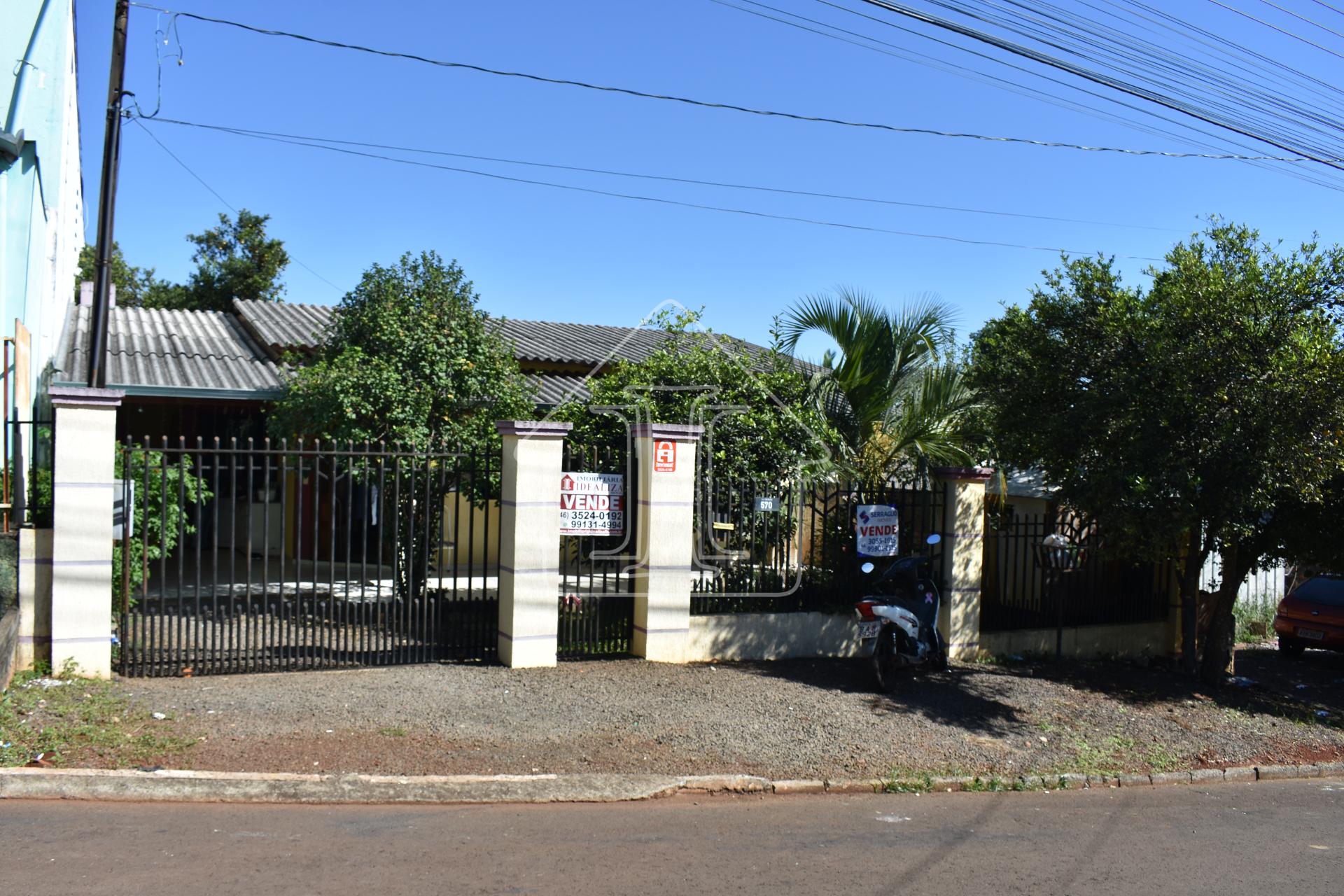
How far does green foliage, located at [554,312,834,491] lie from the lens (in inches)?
420

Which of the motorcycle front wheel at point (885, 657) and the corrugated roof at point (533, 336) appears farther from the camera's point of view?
the corrugated roof at point (533, 336)

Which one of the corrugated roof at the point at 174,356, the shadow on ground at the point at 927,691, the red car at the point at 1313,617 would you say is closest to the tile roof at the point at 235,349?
the corrugated roof at the point at 174,356

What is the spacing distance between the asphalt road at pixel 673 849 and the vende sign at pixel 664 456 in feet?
11.5

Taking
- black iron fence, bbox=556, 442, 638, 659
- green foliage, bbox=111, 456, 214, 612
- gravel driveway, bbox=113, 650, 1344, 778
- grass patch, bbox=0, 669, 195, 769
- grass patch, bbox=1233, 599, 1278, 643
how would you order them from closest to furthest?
grass patch, bbox=0, 669, 195, 769 → gravel driveway, bbox=113, 650, 1344, 778 → green foliage, bbox=111, 456, 214, 612 → black iron fence, bbox=556, 442, 638, 659 → grass patch, bbox=1233, 599, 1278, 643

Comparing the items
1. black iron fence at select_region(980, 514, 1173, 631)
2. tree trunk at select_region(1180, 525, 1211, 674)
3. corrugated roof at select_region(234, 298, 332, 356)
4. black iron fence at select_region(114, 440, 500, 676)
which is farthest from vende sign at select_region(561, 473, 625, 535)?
tree trunk at select_region(1180, 525, 1211, 674)

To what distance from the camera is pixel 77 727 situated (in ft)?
22.3

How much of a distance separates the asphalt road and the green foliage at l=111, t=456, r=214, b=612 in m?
2.74

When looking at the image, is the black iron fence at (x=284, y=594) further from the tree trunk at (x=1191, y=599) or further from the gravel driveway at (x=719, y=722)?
the tree trunk at (x=1191, y=599)

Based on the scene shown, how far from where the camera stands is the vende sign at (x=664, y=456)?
952 cm

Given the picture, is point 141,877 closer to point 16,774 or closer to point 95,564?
point 16,774

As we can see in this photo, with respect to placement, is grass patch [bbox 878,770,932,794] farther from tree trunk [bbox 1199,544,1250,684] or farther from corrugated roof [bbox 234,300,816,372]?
corrugated roof [bbox 234,300,816,372]

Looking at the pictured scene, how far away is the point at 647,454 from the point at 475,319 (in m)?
3.30

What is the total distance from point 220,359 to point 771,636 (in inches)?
364

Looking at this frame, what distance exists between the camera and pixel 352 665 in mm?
8930
